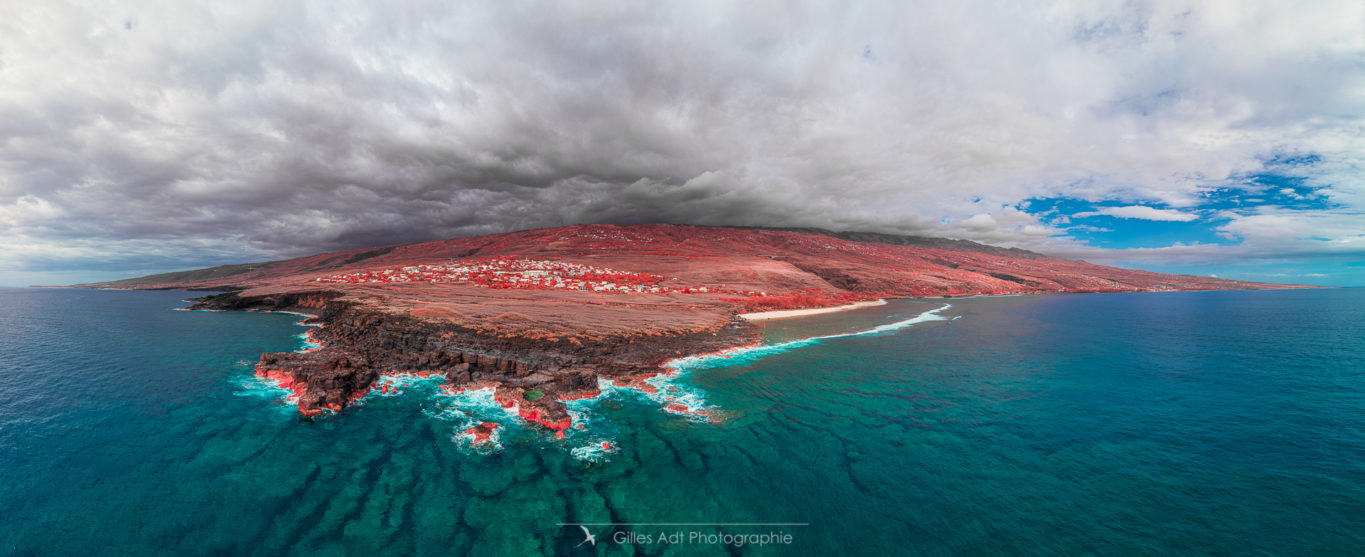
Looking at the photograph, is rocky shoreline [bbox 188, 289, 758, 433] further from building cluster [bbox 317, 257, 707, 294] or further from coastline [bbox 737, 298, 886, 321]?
building cluster [bbox 317, 257, 707, 294]

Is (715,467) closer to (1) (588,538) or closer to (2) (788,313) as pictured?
(1) (588,538)

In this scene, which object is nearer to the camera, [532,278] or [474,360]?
[474,360]

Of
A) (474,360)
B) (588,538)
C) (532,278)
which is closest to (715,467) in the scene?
(588,538)

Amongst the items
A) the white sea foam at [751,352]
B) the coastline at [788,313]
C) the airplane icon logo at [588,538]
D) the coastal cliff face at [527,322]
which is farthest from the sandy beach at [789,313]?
the airplane icon logo at [588,538]

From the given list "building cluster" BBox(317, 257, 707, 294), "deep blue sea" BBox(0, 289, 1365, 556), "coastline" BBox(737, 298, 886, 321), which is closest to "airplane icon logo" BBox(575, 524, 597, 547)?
"deep blue sea" BBox(0, 289, 1365, 556)

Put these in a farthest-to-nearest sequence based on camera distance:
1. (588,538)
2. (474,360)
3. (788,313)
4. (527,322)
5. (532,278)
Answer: (532,278) < (788,313) < (527,322) < (474,360) < (588,538)

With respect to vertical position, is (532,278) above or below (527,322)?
above
